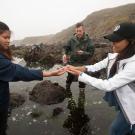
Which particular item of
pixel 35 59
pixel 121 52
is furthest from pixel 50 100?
pixel 35 59

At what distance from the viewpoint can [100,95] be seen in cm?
1192

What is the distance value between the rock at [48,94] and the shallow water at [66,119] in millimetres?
273

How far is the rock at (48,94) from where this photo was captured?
11.0m

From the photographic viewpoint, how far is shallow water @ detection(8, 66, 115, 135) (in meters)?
8.32

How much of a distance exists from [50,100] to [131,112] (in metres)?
6.87

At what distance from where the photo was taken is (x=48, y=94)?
11.2 meters

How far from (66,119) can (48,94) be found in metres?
2.27

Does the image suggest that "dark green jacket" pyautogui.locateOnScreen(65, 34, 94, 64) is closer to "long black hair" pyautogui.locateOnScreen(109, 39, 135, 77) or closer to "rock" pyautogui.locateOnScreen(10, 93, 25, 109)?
"rock" pyautogui.locateOnScreen(10, 93, 25, 109)

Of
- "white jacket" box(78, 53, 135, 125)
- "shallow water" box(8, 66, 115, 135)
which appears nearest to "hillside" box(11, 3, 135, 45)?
"shallow water" box(8, 66, 115, 135)

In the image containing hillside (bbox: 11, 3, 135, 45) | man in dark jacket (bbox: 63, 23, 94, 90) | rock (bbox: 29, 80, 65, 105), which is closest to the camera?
man in dark jacket (bbox: 63, 23, 94, 90)

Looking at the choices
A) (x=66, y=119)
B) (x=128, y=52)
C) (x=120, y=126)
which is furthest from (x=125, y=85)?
(x=66, y=119)

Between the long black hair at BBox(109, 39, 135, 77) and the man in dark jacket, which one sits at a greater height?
the long black hair at BBox(109, 39, 135, 77)

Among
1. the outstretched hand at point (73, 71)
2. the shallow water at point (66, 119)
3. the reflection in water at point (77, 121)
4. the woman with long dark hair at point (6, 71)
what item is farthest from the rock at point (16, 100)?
the outstretched hand at point (73, 71)

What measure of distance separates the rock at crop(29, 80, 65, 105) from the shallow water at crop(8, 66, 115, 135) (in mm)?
273
